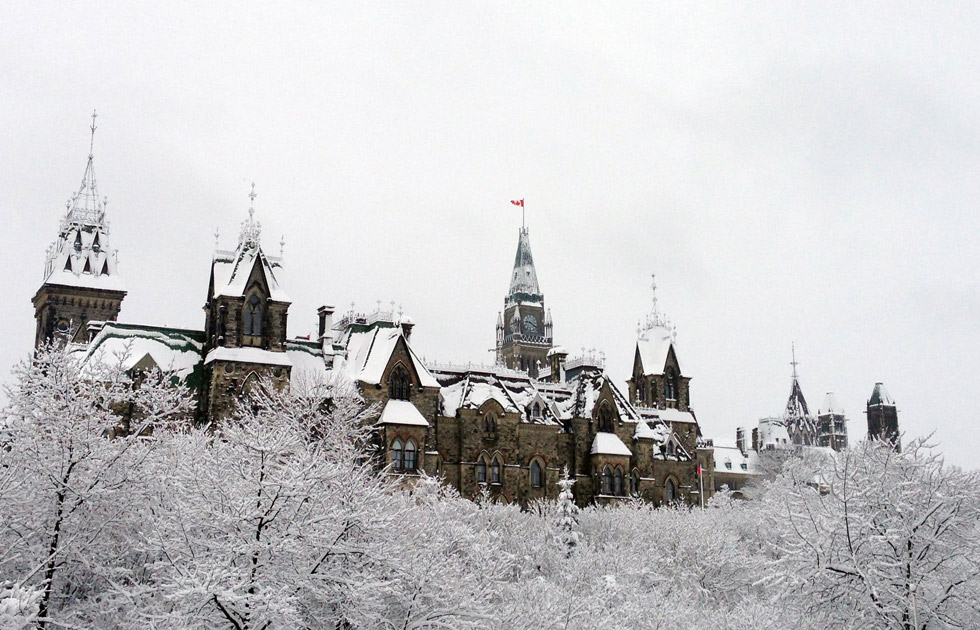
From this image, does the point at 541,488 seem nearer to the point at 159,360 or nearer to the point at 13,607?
the point at 159,360

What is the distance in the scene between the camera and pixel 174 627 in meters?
19.6

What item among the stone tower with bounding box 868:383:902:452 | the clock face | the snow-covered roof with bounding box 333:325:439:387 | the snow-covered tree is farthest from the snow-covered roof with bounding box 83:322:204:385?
the stone tower with bounding box 868:383:902:452

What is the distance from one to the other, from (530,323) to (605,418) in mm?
78080

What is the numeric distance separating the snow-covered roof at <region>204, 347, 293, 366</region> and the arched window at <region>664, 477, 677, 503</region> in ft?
97.6

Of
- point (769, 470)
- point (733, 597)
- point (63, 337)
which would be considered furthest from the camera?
point (769, 470)

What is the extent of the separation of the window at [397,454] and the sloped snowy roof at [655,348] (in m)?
30.7

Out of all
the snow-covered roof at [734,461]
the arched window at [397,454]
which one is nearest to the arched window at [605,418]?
the arched window at [397,454]

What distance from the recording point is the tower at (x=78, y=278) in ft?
271

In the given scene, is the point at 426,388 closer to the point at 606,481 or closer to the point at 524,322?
the point at 606,481

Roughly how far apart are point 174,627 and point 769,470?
337 feet

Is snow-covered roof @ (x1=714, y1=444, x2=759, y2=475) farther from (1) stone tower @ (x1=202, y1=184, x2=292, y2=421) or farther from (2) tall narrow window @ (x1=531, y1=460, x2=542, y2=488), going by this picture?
(1) stone tower @ (x1=202, y1=184, x2=292, y2=421)

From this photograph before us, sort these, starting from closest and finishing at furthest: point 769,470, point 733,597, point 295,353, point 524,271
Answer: point 733,597, point 295,353, point 769,470, point 524,271

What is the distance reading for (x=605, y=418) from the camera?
230 ft

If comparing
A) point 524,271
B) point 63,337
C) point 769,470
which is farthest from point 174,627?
point 524,271
